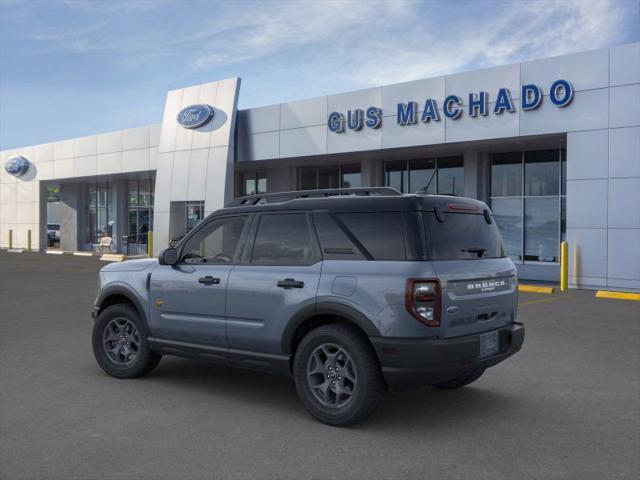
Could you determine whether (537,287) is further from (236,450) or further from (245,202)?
(236,450)

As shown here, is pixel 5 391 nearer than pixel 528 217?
Yes

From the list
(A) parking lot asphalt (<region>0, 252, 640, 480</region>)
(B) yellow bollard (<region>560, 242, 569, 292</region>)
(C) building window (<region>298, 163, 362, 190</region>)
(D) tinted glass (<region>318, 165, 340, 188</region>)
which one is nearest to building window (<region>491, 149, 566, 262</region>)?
(B) yellow bollard (<region>560, 242, 569, 292</region>)

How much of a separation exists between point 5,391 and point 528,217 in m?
17.2

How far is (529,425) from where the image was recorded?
502 cm

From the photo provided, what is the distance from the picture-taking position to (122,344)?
6594 millimetres

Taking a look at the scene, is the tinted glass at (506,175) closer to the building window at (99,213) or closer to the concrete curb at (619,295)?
the concrete curb at (619,295)

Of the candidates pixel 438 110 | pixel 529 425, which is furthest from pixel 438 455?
pixel 438 110

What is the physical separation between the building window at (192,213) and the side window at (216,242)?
19473mm

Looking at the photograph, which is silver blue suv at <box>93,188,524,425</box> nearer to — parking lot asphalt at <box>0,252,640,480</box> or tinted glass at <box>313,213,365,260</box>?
tinted glass at <box>313,213,365,260</box>

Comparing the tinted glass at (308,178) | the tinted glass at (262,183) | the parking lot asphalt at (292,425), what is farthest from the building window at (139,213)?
the parking lot asphalt at (292,425)

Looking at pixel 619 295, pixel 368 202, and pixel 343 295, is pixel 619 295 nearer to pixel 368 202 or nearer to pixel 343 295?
pixel 368 202

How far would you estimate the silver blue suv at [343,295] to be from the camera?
4664 mm

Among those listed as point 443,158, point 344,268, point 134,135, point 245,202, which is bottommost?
point 344,268

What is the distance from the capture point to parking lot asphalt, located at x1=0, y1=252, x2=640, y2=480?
13.5ft
